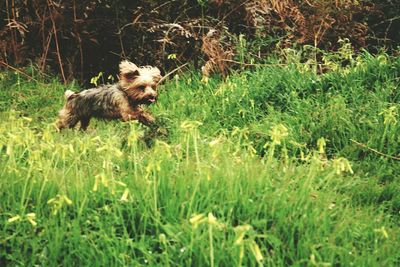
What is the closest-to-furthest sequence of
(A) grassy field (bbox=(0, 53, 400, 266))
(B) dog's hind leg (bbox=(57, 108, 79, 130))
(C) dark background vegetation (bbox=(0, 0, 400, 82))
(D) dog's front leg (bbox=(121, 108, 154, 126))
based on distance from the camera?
(A) grassy field (bbox=(0, 53, 400, 266)) < (D) dog's front leg (bbox=(121, 108, 154, 126)) < (B) dog's hind leg (bbox=(57, 108, 79, 130)) < (C) dark background vegetation (bbox=(0, 0, 400, 82))

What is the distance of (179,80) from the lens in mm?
6859

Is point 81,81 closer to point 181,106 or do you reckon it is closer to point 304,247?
point 181,106

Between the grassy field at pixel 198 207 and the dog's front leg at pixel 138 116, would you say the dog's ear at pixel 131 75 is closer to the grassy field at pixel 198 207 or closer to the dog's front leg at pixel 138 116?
the dog's front leg at pixel 138 116

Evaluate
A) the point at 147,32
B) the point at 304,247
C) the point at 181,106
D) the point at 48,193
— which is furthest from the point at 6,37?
the point at 304,247

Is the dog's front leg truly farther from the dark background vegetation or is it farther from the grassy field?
the dark background vegetation

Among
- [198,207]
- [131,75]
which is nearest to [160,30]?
[131,75]

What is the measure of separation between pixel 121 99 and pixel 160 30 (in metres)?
2.44

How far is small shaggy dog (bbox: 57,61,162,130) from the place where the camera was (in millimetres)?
5039

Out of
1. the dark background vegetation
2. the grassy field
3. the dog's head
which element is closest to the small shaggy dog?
the dog's head

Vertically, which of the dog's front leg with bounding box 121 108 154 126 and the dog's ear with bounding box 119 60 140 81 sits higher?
the dog's ear with bounding box 119 60 140 81

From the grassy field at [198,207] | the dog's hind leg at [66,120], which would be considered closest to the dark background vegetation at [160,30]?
the dog's hind leg at [66,120]

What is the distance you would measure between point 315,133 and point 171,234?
2359mm

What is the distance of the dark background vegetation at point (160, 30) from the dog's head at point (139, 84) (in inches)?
76.6

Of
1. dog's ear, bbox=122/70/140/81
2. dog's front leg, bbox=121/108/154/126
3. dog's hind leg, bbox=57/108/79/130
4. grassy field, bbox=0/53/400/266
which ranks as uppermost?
dog's ear, bbox=122/70/140/81
